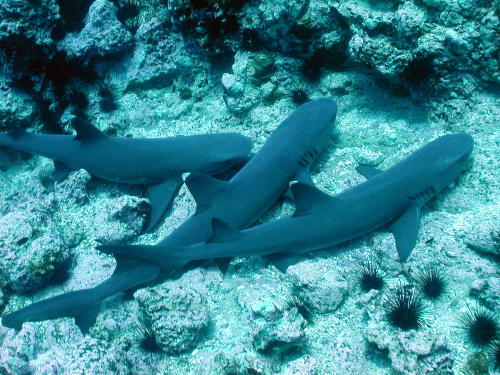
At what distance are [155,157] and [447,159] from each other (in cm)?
378

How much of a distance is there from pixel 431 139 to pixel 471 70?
974 mm

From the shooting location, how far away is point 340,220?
4.12 metres

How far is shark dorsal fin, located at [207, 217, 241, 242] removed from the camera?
412cm

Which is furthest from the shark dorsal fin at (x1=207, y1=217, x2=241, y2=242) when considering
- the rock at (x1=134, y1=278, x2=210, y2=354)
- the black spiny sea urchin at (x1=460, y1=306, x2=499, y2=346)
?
the black spiny sea urchin at (x1=460, y1=306, x2=499, y2=346)

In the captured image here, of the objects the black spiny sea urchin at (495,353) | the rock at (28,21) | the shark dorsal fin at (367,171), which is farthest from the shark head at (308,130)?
the rock at (28,21)

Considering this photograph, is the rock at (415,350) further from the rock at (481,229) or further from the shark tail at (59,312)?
the shark tail at (59,312)

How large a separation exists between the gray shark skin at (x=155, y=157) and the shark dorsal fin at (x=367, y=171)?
1541 mm

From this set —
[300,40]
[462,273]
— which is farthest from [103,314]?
[300,40]

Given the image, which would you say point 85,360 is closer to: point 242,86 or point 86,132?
point 86,132

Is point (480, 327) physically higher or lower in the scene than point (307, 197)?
lower

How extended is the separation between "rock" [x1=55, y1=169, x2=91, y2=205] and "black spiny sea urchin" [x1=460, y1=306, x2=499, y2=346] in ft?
17.1

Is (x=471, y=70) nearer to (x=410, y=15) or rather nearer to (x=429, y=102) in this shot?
(x=429, y=102)

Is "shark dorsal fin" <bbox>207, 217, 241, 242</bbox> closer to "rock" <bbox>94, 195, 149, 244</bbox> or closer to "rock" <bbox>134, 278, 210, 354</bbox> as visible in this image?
"rock" <bbox>134, 278, 210, 354</bbox>

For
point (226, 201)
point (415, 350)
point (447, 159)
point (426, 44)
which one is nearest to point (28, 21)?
point (226, 201)
